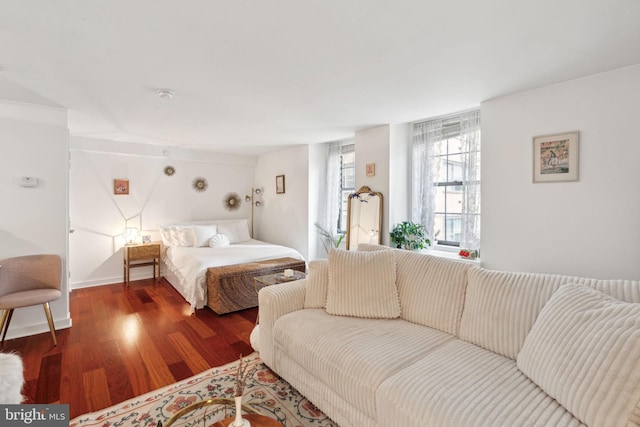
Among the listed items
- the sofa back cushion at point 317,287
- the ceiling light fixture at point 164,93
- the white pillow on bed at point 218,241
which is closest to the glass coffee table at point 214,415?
the sofa back cushion at point 317,287

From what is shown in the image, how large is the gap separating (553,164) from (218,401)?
2.93 m

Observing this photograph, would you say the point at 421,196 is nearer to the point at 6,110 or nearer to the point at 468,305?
the point at 468,305

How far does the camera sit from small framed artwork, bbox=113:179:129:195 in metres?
4.83

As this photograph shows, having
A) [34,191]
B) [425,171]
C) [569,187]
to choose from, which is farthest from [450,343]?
[34,191]

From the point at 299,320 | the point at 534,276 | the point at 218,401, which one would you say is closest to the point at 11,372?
the point at 218,401

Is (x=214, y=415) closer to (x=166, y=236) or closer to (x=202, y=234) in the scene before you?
(x=202, y=234)

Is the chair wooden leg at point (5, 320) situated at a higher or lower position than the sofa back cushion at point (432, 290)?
lower

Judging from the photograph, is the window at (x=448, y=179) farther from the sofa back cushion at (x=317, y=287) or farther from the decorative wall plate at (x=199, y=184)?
the decorative wall plate at (x=199, y=184)

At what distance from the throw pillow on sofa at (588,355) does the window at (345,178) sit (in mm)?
3565

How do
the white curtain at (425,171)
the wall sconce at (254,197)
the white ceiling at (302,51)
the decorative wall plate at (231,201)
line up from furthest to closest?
the wall sconce at (254,197) → the decorative wall plate at (231,201) → the white curtain at (425,171) → the white ceiling at (302,51)

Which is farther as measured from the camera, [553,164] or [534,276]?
[553,164]

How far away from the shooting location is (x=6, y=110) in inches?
111

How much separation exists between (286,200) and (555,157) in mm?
4075

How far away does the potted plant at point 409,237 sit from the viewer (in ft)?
11.9
